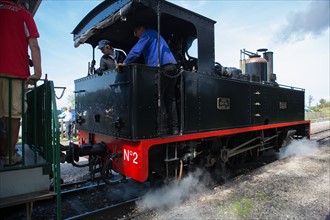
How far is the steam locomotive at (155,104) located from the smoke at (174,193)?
10.2 inches

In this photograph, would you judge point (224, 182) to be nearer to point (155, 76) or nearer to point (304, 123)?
point (155, 76)

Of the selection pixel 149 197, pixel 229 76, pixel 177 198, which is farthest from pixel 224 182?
pixel 229 76

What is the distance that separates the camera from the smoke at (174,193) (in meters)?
3.88

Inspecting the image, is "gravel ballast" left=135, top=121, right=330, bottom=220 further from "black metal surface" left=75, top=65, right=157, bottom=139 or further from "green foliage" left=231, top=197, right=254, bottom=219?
"black metal surface" left=75, top=65, right=157, bottom=139

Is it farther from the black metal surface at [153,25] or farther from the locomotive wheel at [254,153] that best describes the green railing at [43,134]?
the locomotive wheel at [254,153]

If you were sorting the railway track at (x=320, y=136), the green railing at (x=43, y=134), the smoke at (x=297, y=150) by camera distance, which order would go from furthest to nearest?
the railway track at (x=320, y=136)
the smoke at (x=297, y=150)
the green railing at (x=43, y=134)

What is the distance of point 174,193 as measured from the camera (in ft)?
13.9

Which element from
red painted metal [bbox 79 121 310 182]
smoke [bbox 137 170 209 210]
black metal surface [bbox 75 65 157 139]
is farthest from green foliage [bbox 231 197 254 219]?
black metal surface [bbox 75 65 157 139]

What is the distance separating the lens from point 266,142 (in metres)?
6.75

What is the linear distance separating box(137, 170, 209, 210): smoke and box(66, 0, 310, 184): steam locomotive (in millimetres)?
260

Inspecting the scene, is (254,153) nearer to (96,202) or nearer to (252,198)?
(252,198)

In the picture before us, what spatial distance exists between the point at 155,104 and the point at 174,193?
164 centimetres

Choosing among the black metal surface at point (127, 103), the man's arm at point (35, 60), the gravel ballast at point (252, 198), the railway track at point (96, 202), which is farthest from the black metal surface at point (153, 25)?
the railway track at point (96, 202)

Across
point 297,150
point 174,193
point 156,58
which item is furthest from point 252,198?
point 297,150
